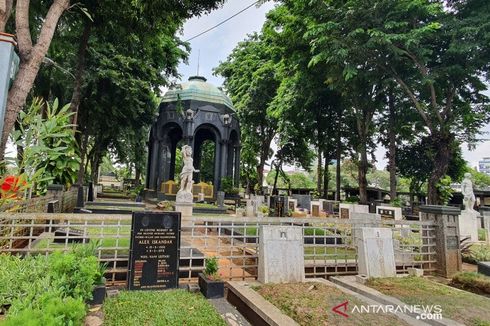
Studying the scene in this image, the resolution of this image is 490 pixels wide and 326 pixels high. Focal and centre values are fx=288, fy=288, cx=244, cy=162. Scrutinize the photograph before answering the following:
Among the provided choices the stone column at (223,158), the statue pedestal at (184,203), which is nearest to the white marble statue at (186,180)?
the statue pedestal at (184,203)

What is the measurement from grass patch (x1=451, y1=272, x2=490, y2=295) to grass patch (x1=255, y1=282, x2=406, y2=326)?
2988 millimetres

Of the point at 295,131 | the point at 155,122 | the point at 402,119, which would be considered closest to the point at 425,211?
the point at 402,119

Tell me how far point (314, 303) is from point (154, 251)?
2.63 meters

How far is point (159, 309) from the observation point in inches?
152

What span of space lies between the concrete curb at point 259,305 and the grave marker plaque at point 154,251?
1058 mm

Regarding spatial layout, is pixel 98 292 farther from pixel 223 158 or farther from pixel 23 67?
pixel 223 158

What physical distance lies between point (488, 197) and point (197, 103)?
25.9m

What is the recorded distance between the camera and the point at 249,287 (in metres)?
4.67

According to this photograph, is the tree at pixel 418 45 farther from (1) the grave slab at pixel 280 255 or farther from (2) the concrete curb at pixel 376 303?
(2) the concrete curb at pixel 376 303

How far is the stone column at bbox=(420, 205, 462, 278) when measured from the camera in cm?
657

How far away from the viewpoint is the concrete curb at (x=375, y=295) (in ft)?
11.9

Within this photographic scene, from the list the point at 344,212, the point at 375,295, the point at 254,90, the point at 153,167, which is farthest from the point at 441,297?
the point at 254,90

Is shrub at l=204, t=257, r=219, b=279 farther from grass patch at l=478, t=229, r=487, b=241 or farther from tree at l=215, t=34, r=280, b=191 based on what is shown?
tree at l=215, t=34, r=280, b=191

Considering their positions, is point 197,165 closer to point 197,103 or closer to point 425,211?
point 197,103
